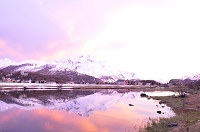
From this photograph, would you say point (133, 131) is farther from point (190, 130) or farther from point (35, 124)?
point (35, 124)

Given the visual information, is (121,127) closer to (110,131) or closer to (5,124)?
(110,131)

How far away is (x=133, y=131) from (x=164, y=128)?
9.53ft

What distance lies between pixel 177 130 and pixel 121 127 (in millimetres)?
6648

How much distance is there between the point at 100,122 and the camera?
89.7 ft

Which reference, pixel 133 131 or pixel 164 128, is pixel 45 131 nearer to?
pixel 133 131

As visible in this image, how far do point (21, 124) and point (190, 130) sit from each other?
16384 mm

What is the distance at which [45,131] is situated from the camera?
21547 mm

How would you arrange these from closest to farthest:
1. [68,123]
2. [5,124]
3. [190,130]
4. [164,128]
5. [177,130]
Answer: [190,130] < [177,130] < [164,128] < [5,124] < [68,123]

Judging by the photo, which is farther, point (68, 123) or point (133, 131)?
point (68, 123)

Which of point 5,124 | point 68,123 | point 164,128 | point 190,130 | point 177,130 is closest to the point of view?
point 190,130

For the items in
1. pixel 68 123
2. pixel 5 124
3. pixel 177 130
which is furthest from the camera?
pixel 68 123

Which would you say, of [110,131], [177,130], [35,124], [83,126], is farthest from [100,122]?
[177,130]

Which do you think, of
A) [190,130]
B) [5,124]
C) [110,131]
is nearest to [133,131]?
[110,131]

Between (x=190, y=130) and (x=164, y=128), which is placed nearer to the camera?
(x=190, y=130)
